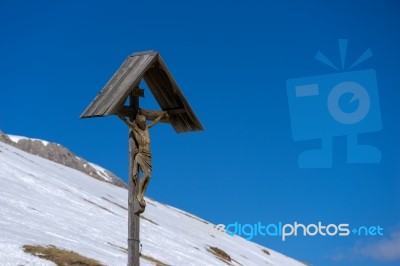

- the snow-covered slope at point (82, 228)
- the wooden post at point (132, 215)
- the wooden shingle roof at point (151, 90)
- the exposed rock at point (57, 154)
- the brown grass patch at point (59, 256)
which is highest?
the exposed rock at point (57, 154)

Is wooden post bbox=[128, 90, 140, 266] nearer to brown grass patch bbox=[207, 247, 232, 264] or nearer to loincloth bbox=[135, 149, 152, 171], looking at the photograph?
loincloth bbox=[135, 149, 152, 171]

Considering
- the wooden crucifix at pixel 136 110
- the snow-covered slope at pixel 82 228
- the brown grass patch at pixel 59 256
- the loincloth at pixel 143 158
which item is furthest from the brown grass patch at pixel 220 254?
the loincloth at pixel 143 158

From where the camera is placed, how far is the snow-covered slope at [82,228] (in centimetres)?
3847

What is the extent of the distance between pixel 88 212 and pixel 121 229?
5.68 meters

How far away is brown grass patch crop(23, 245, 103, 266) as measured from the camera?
33.2 meters

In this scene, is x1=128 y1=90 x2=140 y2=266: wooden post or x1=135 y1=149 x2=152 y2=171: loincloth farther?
x1=135 y1=149 x2=152 y2=171: loincloth

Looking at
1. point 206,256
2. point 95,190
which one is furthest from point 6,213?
point 95,190

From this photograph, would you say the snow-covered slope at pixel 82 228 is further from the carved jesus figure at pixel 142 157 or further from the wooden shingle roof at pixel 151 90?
the carved jesus figure at pixel 142 157

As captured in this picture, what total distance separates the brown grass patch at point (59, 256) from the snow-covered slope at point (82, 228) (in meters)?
0.70

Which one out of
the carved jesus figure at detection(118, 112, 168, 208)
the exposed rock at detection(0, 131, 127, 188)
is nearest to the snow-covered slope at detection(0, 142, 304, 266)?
the carved jesus figure at detection(118, 112, 168, 208)

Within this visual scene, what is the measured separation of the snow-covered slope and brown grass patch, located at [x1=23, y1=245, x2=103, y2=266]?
2.29 ft

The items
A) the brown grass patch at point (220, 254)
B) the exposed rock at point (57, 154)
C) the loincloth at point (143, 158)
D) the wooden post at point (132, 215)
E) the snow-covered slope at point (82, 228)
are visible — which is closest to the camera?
the wooden post at point (132, 215)

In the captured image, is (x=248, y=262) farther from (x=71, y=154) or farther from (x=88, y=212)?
(x=71, y=154)

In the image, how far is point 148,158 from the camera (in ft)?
51.2
